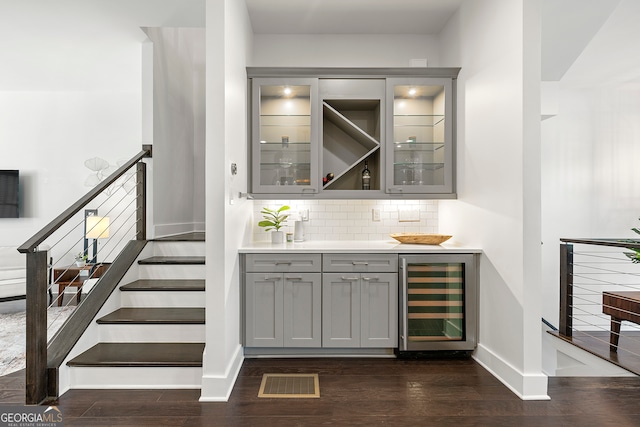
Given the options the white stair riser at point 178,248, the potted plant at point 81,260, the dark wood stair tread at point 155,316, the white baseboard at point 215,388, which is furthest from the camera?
the potted plant at point 81,260

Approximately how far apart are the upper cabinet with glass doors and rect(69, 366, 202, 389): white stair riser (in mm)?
1579

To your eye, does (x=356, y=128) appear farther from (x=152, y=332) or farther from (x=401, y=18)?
(x=152, y=332)

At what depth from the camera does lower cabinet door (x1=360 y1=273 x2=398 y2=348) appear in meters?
3.14

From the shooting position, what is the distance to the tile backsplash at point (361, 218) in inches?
152

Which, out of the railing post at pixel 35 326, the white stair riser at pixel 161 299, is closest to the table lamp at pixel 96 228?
the white stair riser at pixel 161 299

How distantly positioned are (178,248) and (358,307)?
6.29 ft

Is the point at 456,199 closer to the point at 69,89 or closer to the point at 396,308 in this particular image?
the point at 396,308

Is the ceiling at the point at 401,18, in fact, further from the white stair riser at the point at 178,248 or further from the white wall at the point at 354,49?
the white stair riser at the point at 178,248

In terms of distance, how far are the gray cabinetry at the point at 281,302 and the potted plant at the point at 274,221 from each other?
41cm

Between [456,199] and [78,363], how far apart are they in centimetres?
328

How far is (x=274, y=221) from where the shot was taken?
379cm

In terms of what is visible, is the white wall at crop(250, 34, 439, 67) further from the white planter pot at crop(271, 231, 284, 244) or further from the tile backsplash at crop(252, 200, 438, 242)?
the white planter pot at crop(271, 231, 284, 244)

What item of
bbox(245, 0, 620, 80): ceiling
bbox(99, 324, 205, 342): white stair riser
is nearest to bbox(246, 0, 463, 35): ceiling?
bbox(245, 0, 620, 80): ceiling

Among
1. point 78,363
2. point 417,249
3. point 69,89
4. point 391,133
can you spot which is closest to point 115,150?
point 69,89
